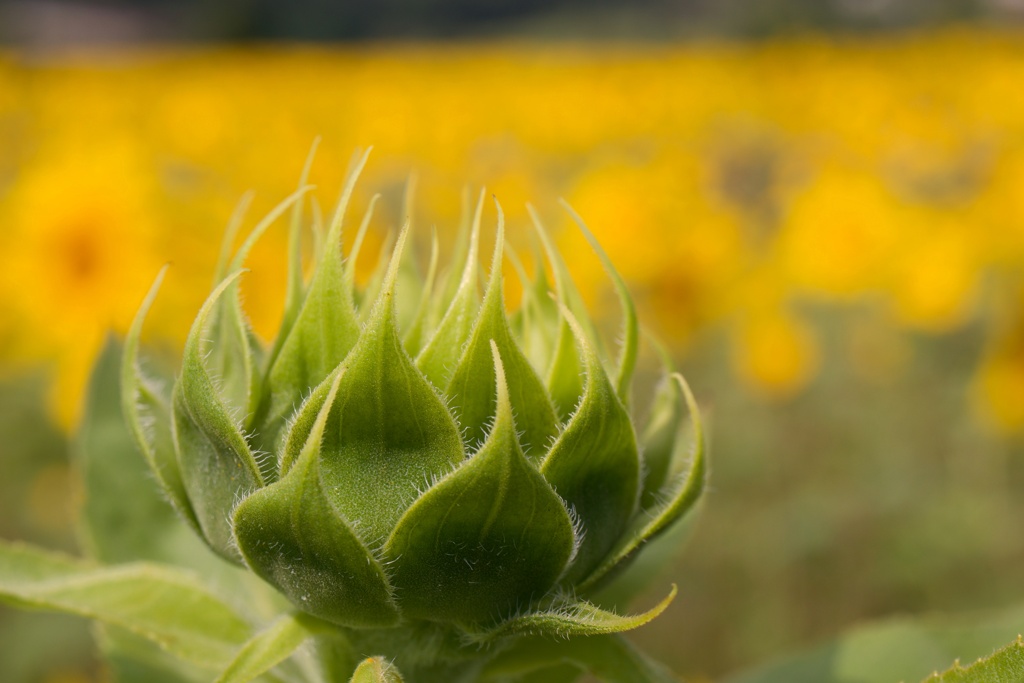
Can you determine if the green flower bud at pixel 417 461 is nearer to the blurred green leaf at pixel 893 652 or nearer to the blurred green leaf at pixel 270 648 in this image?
the blurred green leaf at pixel 270 648

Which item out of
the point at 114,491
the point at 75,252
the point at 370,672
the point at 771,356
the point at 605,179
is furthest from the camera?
the point at 605,179

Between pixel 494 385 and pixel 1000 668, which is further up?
pixel 494 385

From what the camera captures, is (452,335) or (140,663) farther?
(140,663)

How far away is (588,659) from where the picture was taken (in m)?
0.86

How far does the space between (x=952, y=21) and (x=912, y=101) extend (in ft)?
32.8

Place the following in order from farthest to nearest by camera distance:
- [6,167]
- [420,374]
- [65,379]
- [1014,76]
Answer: [1014,76] → [6,167] → [65,379] → [420,374]

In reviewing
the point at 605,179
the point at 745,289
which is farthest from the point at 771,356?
→ the point at 605,179

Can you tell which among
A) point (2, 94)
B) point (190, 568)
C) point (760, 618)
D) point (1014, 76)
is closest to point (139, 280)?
point (190, 568)

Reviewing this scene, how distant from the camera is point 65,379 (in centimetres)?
258

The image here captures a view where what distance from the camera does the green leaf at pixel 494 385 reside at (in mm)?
741

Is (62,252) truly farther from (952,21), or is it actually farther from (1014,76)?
(952,21)

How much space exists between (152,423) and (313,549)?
25 centimetres

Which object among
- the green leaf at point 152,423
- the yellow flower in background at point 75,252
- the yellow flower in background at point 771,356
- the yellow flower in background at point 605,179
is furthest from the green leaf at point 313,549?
the yellow flower in background at point 771,356

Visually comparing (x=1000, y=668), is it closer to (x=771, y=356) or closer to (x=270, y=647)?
(x=270, y=647)
